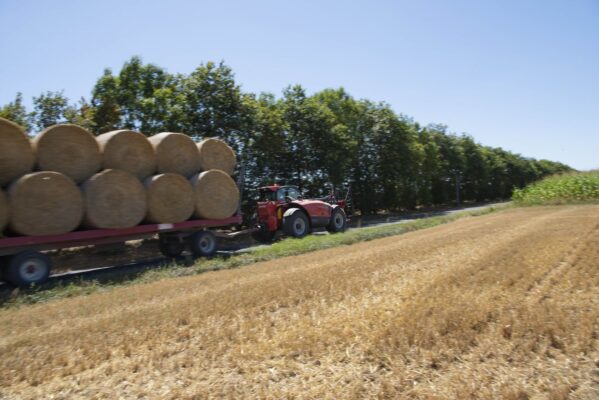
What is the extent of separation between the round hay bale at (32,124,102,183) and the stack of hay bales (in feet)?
0.07

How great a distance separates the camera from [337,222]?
19.9 metres

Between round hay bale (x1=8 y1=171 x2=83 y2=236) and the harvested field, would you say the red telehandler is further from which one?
the harvested field

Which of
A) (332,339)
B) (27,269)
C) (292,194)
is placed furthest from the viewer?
(292,194)

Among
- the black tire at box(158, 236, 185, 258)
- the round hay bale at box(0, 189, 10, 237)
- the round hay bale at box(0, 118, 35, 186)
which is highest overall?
the round hay bale at box(0, 118, 35, 186)

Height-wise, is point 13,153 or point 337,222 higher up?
point 13,153

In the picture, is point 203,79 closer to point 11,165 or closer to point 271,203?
point 271,203

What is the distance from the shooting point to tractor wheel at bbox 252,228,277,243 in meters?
17.7

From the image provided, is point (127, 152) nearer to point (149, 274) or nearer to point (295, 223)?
point (149, 274)

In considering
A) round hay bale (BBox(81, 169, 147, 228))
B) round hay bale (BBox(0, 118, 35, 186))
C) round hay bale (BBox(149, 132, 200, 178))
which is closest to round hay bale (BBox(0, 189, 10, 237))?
round hay bale (BBox(0, 118, 35, 186))

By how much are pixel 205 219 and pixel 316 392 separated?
1129 centimetres

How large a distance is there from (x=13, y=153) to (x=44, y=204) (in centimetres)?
126

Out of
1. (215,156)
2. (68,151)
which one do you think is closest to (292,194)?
(215,156)

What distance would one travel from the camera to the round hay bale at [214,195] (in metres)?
13.9

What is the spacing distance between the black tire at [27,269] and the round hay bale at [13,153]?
5.47ft
